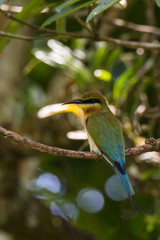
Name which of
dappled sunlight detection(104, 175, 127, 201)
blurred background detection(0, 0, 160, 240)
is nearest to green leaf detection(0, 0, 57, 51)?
blurred background detection(0, 0, 160, 240)

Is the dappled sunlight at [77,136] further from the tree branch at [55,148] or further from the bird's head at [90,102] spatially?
the tree branch at [55,148]

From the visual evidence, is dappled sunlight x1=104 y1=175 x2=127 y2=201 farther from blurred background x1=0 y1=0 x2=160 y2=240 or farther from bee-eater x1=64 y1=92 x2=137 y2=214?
bee-eater x1=64 y1=92 x2=137 y2=214

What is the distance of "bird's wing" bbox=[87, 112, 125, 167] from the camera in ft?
8.94

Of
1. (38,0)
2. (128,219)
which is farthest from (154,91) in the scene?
(38,0)

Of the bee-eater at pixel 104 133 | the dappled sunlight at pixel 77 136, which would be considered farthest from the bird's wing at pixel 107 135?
the dappled sunlight at pixel 77 136

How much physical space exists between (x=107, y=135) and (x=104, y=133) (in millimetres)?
39

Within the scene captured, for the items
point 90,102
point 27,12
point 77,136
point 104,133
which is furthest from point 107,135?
point 27,12

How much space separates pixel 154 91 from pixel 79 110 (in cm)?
91

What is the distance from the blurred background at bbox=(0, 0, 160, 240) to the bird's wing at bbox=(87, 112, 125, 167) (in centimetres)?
19

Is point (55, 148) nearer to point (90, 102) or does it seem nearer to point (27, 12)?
point (27, 12)

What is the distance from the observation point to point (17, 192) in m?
4.23

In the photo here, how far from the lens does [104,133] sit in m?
2.95

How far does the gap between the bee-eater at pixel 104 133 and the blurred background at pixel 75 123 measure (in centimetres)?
14

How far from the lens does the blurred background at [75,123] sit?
139 inches
